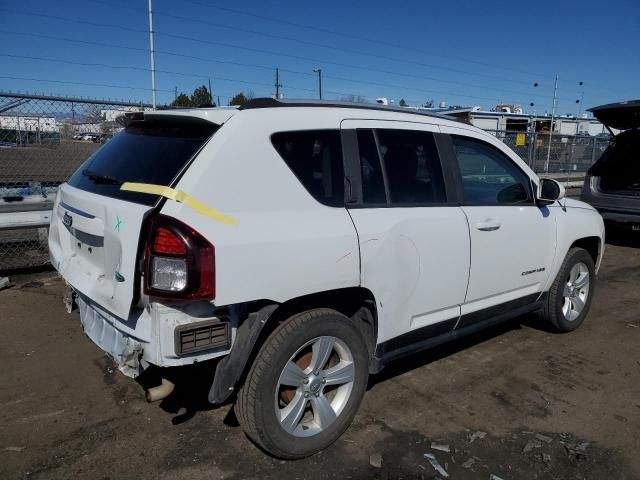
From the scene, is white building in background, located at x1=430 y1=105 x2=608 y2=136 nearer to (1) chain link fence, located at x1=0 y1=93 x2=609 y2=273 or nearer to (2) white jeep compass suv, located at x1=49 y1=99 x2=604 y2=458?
(1) chain link fence, located at x1=0 y1=93 x2=609 y2=273

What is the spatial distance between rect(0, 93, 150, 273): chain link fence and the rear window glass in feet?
9.06

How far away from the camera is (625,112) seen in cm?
832

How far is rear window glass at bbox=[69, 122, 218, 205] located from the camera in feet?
8.39

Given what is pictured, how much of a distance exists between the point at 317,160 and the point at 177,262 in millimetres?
970

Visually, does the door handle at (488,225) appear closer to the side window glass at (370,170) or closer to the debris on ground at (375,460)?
the side window glass at (370,170)

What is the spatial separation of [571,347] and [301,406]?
2.86 metres

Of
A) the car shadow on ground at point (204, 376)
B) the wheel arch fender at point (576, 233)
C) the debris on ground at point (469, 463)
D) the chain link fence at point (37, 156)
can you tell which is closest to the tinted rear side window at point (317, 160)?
the car shadow on ground at point (204, 376)

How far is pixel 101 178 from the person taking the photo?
9.59 feet

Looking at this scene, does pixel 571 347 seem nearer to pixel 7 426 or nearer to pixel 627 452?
pixel 627 452

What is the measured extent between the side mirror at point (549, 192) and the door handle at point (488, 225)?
0.67 metres

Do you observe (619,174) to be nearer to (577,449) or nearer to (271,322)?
(577,449)

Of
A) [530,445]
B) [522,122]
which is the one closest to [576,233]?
[530,445]

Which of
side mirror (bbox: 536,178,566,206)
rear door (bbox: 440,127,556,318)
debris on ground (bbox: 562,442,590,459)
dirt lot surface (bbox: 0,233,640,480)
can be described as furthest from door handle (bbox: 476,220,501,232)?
debris on ground (bbox: 562,442,590,459)

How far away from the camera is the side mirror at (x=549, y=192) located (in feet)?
13.3
